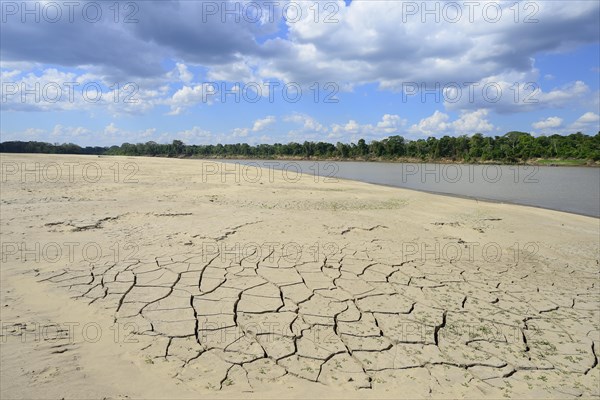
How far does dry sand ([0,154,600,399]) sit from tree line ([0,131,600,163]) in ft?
154

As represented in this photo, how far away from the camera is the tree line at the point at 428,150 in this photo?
61.2m

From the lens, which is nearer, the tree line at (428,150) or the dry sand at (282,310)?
the dry sand at (282,310)

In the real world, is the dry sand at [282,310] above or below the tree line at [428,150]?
below

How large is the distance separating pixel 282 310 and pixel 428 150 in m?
73.5

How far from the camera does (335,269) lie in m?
5.03

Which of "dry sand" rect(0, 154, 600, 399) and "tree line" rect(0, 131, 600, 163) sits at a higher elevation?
"tree line" rect(0, 131, 600, 163)

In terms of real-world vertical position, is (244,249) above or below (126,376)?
above

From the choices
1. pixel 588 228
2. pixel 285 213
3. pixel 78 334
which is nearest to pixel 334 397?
pixel 78 334

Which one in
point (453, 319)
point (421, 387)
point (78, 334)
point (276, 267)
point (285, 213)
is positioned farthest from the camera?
point (285, 213)

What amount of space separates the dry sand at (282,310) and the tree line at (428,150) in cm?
4684

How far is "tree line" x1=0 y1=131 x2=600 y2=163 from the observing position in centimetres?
6116

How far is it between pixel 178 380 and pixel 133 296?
61.7 inches

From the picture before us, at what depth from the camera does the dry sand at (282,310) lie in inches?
109

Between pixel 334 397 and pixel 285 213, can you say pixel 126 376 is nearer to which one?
pixel 334 397
